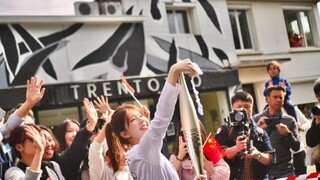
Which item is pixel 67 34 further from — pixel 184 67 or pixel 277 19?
pixel 184 67

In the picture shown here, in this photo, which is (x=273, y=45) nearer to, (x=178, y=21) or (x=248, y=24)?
(x=248, y=24)

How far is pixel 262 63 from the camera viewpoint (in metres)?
13.6

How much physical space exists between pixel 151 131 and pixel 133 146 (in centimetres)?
37

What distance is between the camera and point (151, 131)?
234 cm

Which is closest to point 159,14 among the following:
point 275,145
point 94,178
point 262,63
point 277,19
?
point 262,63

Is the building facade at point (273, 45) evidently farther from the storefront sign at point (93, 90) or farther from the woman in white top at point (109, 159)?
the woman in white top at point (109, 159)

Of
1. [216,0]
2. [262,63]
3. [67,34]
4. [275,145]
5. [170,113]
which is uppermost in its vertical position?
[216,0]

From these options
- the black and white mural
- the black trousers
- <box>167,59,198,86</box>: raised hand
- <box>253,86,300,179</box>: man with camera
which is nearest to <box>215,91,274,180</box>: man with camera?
<box>253,86,300,179</box>: man with camera

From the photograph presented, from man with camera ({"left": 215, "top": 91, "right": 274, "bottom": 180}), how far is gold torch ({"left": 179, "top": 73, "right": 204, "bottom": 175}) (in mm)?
1328

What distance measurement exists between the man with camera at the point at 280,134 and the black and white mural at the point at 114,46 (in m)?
7.01

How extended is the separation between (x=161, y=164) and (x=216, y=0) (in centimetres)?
1160

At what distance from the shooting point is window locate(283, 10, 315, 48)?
15539 millimetres

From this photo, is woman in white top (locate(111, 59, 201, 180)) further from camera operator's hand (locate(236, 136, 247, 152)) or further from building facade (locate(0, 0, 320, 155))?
building facade (locate(0, 0, 320, 155))

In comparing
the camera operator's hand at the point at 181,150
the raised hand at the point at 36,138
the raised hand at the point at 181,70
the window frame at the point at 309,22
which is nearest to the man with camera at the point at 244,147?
the camera operator's hand at the point at 181,150
